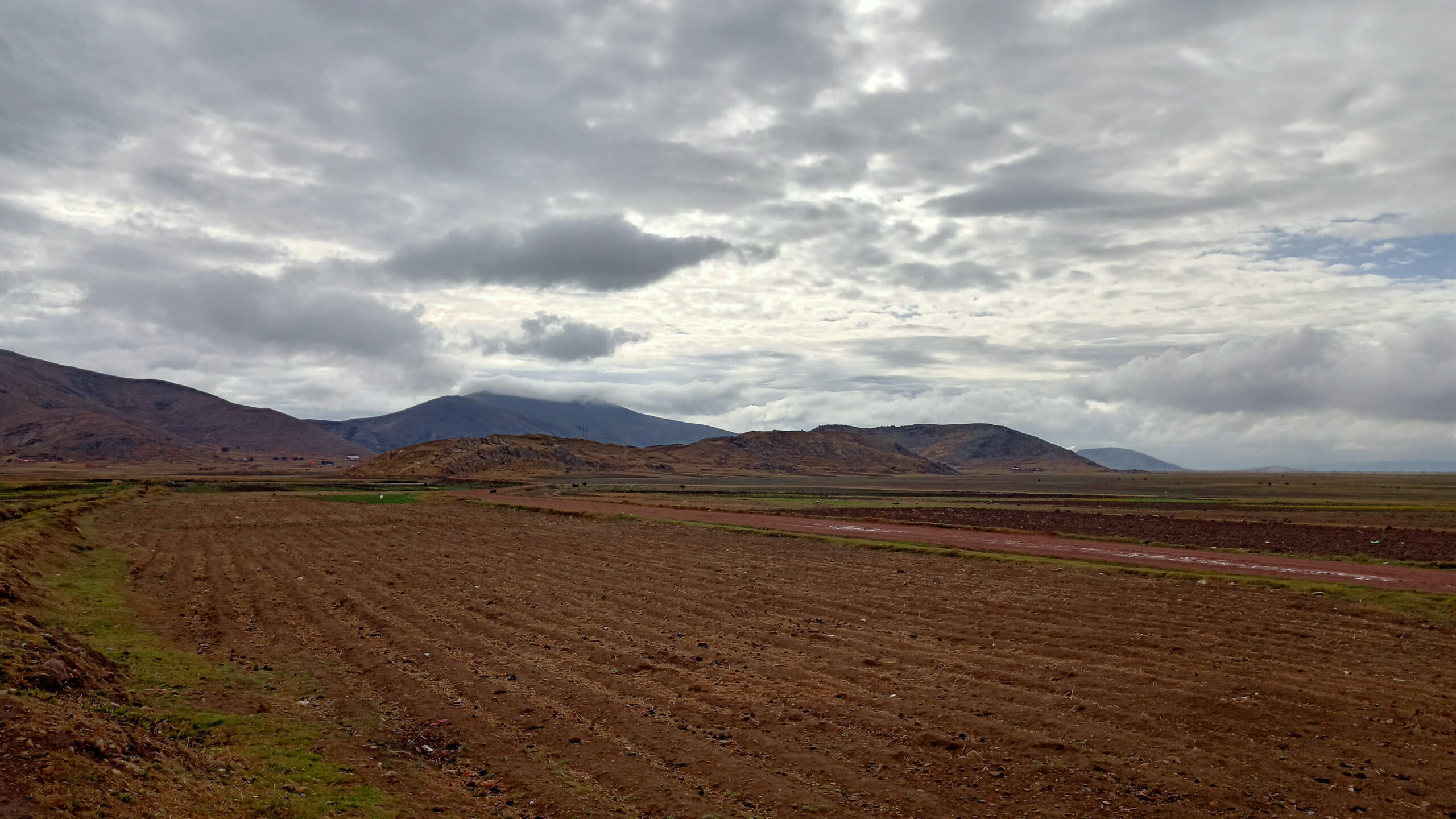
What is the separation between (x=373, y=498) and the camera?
77.5m

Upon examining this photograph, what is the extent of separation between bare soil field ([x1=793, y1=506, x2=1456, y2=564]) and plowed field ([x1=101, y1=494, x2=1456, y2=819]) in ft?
55.5

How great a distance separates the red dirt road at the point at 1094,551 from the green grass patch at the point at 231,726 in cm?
2883

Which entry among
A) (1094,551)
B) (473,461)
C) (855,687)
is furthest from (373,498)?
(473,461)

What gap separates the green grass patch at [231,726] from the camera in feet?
30.5

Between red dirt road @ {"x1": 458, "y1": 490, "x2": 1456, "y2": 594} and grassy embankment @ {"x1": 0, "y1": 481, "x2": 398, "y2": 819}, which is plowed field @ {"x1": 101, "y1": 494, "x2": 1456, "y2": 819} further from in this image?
red dirt road @ {"x1": 458, "y1": 490, "x2": 1456, "y2": 594}

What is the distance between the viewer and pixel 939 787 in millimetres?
10477

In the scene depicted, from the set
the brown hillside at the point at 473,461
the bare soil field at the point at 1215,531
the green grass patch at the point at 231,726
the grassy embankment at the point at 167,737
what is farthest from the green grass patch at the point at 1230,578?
the brown hillside at the point at 473,461

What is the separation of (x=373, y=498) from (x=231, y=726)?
7118 centimetres

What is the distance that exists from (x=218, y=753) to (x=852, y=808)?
8286mm

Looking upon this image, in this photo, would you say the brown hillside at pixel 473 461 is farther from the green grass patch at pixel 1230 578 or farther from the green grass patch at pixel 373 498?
the green grass patch at pixel 1230 578

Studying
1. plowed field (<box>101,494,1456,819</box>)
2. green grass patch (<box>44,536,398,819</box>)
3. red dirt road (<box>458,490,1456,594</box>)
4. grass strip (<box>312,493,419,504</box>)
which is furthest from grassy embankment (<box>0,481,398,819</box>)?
grass strip (<box>312,493,419,504</box>)

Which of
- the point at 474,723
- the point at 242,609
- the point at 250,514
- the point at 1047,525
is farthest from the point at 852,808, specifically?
the point at 250,514

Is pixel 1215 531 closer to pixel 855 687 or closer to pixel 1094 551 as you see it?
pixel 1094 551

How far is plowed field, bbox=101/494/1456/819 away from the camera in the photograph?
10445mm
